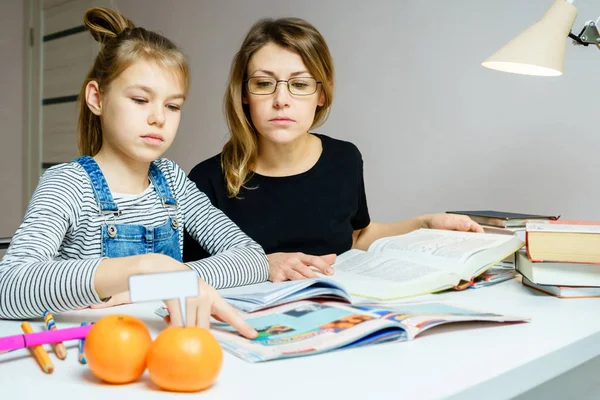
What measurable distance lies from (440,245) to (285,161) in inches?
21.5

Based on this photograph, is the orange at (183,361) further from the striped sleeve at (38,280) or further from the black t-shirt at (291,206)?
the black t-shirt at (291,206)

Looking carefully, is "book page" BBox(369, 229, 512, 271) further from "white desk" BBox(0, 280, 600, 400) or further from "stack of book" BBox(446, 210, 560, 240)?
"white desk" BBox(0, 280, 600, 400)

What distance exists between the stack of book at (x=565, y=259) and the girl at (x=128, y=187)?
1.63 ft

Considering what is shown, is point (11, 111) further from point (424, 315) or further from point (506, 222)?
point (424, 315)

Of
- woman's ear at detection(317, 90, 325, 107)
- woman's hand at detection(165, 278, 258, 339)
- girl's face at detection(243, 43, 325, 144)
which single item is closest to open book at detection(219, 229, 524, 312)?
woman's hand at detection(165, 278, 258, 339)

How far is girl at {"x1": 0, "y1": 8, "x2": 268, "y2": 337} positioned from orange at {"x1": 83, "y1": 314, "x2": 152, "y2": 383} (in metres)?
0.38

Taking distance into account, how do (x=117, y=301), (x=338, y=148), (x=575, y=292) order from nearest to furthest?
(x=117, y=301) < (x=575, y=292) < (x=338, y=148)

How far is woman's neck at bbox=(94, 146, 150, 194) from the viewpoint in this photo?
46.9 inches

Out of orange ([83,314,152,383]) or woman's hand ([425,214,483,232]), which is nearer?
orange ([83,314,152,383])

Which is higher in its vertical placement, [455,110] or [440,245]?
[455,110]

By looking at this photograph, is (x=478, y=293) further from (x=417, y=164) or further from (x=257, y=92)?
(x=417, y=164)

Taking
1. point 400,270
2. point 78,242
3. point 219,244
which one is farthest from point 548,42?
point 78,242

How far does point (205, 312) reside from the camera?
75 cm

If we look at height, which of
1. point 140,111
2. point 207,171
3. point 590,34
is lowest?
point 207,171
